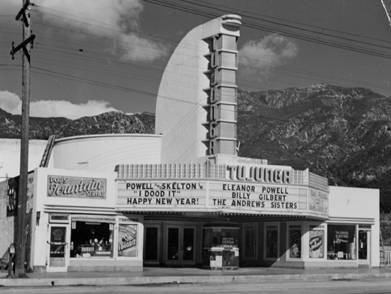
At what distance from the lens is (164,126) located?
4825 cm

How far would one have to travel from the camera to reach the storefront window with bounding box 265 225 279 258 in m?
45.9

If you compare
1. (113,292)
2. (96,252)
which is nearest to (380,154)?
(96,252)

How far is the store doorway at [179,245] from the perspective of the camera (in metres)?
44.4

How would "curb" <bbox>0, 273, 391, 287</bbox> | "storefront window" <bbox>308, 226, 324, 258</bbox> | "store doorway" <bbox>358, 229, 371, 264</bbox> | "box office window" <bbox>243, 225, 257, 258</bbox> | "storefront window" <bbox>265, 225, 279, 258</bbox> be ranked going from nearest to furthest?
"curb" <bbox>0, 273, 391, 287</bbox> < "storefront window" <bbox>308, 226, 324, 258</bbox> < "storefront window" <bbox>265, 225, 279, 258</bbox> < "box office window" <bbox>243, 225, 257, 258</bbox> < "store doorway" <bbox>358, 229, 371, 264</bbox>

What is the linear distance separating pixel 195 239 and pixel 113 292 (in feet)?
68.7

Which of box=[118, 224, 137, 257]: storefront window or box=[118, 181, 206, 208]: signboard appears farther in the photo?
box=[118, 224, 137, 257]: storefront window

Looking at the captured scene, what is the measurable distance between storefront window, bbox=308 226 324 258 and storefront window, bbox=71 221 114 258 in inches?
516

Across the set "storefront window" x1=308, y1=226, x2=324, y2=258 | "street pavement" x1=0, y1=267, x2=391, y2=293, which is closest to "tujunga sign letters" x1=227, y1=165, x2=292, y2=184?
"storefront window" x1=308, y1=226, x2=324, y2=258

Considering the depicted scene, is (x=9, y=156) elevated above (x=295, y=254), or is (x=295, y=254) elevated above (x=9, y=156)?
(x=9, y=156)

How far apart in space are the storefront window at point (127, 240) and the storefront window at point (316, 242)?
11.6 m

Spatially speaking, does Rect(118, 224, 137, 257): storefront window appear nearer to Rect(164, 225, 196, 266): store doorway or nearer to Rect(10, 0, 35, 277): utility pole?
Rect(164, 225, 196, 266): store doorway

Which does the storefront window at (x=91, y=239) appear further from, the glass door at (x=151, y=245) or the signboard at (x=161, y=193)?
the glass door at (x=151, y=245)

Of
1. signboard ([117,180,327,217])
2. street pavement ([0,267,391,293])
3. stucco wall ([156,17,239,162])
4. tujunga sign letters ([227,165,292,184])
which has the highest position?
stucco wall ([156,17,239,162])

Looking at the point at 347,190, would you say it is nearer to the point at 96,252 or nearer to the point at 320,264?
the point at 320,264
